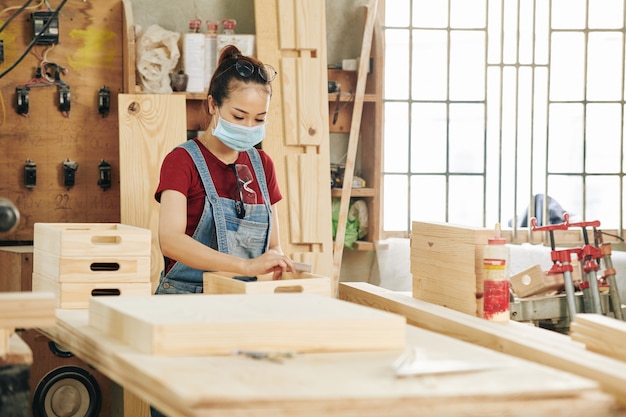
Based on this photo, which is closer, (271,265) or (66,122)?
(271,265)

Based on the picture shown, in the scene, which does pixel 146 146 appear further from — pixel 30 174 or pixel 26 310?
pixel 26 310

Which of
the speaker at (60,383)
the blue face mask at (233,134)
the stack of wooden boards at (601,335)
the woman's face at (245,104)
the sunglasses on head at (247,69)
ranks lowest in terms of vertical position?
the speaker at (60,383)

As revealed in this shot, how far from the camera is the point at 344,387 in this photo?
159cm

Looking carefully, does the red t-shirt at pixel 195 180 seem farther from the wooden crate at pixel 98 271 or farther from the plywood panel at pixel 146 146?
the plywood panel at pixel 146 146

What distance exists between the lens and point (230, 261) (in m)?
3.05

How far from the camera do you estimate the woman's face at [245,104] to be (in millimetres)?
3268

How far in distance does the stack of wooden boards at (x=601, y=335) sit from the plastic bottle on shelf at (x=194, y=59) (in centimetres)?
342

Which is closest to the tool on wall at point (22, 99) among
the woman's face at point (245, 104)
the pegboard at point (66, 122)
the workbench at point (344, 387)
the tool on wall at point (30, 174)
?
the pegboard at point (66, 122)

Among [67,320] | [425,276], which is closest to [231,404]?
[67,320]

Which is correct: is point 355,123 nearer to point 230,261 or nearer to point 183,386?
point 230,261

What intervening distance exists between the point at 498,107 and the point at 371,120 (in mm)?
923

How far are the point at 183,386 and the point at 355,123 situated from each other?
4.10 meters

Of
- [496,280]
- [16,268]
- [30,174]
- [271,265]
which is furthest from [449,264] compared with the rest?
[30,174]

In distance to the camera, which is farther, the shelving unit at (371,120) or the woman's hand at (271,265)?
the shelving unit at (371,120)
